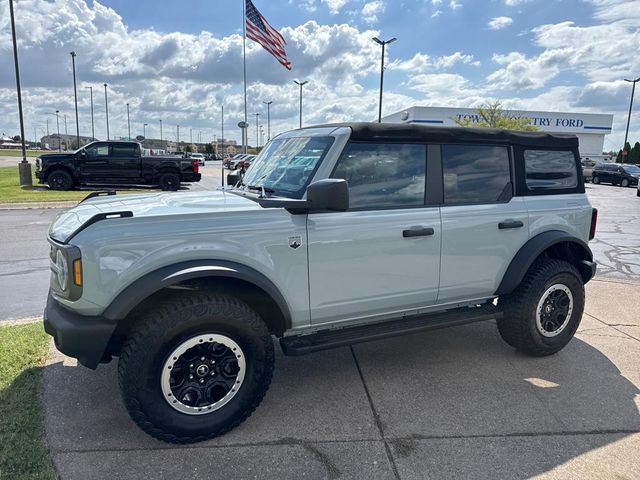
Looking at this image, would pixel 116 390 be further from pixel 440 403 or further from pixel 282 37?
pixel 282 37

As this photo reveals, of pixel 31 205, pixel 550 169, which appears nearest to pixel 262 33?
pixel 31 205

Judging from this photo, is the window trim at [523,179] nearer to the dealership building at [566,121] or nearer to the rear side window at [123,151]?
the rear side window at [123,151]

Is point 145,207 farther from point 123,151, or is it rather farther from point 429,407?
Answer: point 123,151

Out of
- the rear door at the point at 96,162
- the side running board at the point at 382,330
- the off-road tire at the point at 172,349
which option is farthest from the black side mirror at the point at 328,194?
the rear door at the point at 96,162

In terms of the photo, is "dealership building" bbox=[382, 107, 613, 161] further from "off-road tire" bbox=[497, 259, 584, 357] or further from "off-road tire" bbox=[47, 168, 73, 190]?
"off-road tire" bbox=[497, 259, 584, 357]

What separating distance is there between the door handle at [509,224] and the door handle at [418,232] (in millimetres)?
728

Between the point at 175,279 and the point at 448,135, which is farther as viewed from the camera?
the point at 448,135

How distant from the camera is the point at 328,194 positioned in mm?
3000

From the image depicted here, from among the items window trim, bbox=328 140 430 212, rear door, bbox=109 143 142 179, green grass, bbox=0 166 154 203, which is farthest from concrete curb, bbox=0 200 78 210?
window trim, bbox=328 140 430 212

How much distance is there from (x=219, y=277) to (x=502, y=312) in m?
2.46

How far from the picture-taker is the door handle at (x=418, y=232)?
3.56 m

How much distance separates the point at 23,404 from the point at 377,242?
266cm

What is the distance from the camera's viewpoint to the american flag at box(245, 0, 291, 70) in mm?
24562

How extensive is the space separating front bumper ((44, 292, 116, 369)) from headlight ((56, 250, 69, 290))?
20 centimetres
